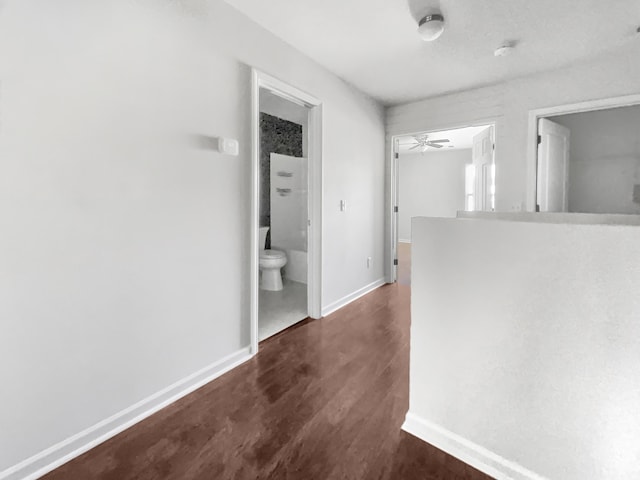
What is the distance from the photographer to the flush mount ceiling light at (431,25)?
215 cm

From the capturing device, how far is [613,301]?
1.05 m

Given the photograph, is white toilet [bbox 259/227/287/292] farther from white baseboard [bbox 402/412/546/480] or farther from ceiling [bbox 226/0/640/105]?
white baseboard [bbox 402/412/546/480]

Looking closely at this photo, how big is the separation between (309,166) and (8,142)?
2.20 m

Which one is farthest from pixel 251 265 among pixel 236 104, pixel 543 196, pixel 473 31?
pixel 543 196

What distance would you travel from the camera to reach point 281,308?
3.39 meters

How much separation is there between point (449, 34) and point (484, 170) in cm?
193

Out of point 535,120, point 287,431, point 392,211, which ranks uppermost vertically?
point 535,120

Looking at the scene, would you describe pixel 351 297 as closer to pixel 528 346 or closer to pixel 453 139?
pixel 528 346

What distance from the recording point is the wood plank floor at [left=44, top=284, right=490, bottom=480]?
135 cm

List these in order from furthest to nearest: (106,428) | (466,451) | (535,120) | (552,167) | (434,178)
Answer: (434,178), (552,167), (535,120), (106,428), (466,451)

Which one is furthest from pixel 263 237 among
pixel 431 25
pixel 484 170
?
→ pixel 484 170

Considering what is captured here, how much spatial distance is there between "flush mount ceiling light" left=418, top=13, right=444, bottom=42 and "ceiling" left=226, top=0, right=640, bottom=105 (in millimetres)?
52

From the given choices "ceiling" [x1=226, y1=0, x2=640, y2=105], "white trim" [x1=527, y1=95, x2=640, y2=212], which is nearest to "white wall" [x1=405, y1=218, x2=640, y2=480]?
"ceiling" [x1=226, y1=0, x2=640, y2=105]

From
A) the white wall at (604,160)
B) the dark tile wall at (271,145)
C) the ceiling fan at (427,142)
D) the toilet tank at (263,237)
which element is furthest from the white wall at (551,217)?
the ceiling fan at (427,142)
